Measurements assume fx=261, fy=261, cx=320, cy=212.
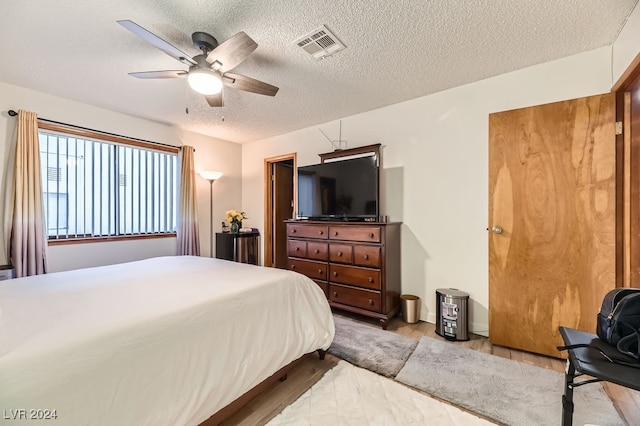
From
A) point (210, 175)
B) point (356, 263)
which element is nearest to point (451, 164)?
point (356, 263)

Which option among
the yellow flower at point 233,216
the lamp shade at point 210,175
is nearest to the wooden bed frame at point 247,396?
the yellow flower at point 233,216

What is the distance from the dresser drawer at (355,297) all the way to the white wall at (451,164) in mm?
549

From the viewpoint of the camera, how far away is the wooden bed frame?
4.53 feet

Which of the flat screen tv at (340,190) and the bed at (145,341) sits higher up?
the flat screen tv at (340,190)

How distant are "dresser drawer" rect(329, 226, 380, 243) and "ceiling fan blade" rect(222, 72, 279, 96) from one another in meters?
1.61

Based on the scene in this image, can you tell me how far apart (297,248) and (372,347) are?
1565 mm

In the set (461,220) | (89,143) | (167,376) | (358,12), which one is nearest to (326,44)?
(358,12)

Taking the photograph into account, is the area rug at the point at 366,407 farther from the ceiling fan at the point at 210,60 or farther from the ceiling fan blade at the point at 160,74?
the ceiling fan blade at the point at 160,74

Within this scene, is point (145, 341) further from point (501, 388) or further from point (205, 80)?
point (501, 388)

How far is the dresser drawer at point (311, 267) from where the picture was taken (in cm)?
323

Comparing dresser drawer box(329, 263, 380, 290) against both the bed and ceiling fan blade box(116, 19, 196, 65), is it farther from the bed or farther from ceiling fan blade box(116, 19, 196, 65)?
ceiling fan blade box(116, 19, 196, 65)

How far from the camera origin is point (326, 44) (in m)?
2.05

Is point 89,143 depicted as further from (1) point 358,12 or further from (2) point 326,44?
(1) point 358,12

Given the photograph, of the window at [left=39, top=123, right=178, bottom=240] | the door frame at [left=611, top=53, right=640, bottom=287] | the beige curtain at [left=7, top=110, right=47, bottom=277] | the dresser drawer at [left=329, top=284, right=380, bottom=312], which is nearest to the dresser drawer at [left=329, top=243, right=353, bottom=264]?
the dresser drawer at [left=329, top=284, right=380, bottom=312]
